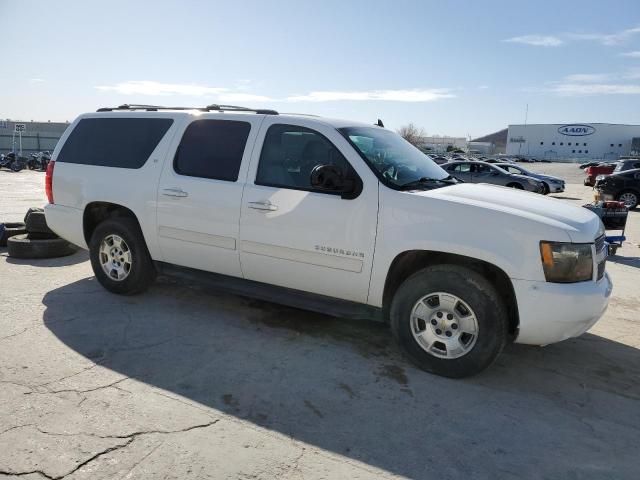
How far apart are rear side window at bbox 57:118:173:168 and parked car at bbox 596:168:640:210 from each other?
50.0ft

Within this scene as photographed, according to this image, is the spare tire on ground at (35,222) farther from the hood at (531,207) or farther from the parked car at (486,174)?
the parked car at (486,174)

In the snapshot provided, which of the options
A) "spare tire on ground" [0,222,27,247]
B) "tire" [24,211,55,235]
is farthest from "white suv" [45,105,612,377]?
"spare tire on ground" [0,222,27,247]

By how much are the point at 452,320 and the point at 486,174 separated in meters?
15.9

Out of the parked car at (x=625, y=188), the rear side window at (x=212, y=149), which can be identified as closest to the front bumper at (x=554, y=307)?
the rear side window at (x=212, y=149)

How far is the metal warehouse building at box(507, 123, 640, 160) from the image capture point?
331ft

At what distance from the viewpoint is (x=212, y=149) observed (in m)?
4.68

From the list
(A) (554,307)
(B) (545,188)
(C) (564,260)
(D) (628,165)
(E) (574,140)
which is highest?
(E) (574,140)

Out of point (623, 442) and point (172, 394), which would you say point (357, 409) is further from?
point (623, 442)

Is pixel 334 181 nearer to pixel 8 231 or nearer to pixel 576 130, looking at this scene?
pixel 8 231

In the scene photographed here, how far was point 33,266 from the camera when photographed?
6.60 meters

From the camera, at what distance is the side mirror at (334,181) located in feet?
12.5

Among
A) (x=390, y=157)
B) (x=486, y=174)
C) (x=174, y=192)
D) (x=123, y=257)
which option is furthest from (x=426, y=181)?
(x=486, y=174)

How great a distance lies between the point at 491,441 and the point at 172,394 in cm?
206

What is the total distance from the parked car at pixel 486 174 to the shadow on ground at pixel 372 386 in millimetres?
14397
